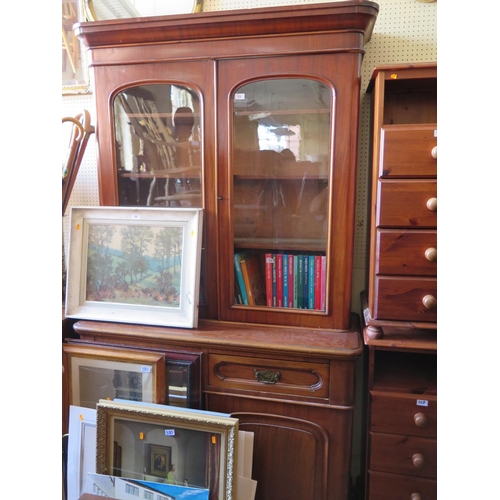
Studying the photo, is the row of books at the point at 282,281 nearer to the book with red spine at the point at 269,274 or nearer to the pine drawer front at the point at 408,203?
the book with red spine at the point at 269,274

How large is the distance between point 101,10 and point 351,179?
127cm

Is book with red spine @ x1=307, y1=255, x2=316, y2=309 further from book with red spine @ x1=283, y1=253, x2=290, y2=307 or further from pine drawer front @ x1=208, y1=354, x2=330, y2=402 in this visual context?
pine drawer front @ x1=208, y1=354, x2=330, y2=402

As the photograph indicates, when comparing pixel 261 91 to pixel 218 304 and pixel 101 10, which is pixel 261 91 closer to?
pixel 218 304

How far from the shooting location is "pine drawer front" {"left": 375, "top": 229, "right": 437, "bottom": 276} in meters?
1.05

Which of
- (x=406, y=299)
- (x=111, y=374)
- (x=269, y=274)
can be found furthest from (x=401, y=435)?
(x=111, y=374)

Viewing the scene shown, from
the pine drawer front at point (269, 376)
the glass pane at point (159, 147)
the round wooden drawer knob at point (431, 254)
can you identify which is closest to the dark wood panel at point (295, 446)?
the pine drawer front at point (269, 376)

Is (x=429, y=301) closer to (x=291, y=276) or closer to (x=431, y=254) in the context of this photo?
→ (x=431, y=254)

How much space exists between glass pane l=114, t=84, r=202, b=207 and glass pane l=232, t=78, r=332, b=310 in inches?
6.9

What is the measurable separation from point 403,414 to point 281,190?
0.81m

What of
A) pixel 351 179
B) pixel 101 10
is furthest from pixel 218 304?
pixel 101 10

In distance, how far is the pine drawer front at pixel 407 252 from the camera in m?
1.05

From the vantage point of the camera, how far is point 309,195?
125 cm

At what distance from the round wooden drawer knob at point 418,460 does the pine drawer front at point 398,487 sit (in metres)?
0.05

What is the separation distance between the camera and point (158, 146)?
1341 millimetres
